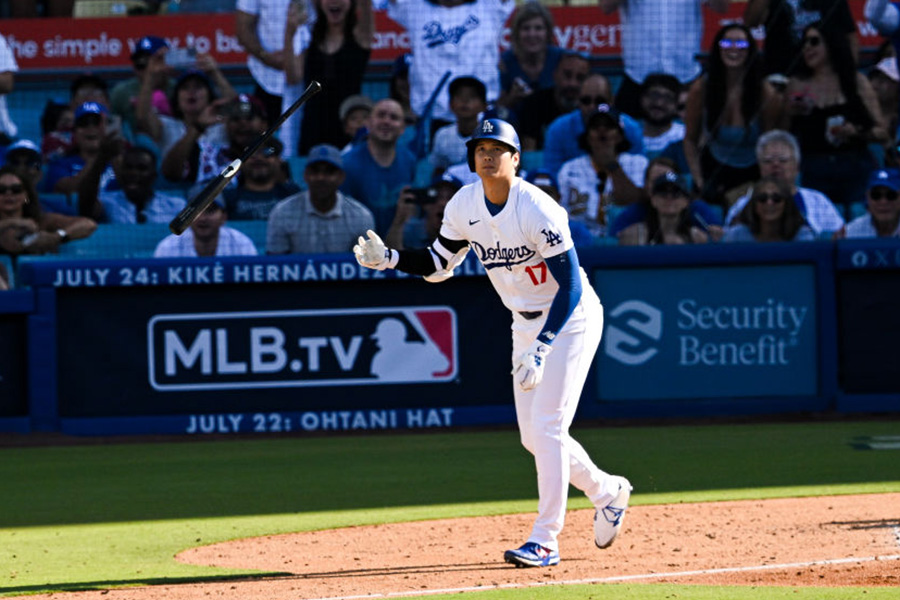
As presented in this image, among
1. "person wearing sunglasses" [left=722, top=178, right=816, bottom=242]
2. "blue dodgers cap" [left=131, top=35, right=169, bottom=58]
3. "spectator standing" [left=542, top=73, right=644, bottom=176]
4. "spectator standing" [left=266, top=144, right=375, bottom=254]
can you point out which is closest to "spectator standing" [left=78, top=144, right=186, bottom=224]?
"blue dodgers cap" [left=131, top=35, right=169, bottom=58]

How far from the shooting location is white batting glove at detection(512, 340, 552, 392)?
17.8 feet

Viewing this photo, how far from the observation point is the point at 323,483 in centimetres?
857

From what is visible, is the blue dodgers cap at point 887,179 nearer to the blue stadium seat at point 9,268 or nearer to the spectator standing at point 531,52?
the spectator standing at point 531,52

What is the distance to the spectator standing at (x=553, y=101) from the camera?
12375 mm

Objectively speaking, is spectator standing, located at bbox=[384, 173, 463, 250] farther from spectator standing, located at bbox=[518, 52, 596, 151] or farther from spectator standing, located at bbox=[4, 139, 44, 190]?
spectator standing, located at bbox=[4, 139, 44, 190]

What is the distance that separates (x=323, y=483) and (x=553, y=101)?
516cm

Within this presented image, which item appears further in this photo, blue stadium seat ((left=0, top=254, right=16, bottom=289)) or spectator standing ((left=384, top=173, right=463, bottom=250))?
blue stadium seat ((left=0, top=254, right=16, bottom=289))

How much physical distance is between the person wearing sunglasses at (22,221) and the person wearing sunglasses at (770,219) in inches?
212

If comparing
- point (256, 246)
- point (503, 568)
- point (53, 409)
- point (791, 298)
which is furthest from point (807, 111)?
point (503, 568)

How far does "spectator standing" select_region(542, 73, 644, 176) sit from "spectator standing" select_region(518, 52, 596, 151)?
357 millimetres

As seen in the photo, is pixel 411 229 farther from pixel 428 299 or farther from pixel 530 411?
pixel 530 411

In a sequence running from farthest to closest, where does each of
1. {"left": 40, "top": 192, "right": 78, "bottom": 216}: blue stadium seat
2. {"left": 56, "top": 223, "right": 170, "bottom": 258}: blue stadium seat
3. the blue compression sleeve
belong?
1. {"left": 40, "top": 192, "right": 78, "bottom": 216}: blue stadium seat
2. {"left": 56, "top": 223, "right": 170, "bottom": 258}: blue stadium seat
3. the blue compression sleeve

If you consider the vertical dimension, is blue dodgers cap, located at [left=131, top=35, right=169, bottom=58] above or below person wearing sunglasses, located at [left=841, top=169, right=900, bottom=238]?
above

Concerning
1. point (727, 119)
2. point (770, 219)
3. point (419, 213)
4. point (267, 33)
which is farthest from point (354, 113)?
point (770, 219)
